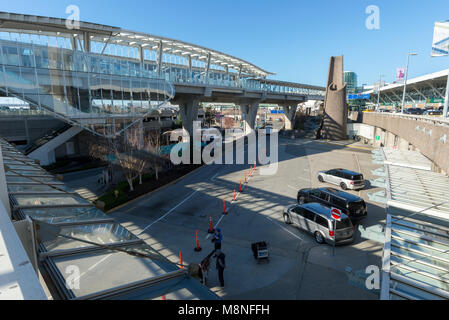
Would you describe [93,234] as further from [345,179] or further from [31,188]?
[345,179]

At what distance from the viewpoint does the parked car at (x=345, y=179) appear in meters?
17.4

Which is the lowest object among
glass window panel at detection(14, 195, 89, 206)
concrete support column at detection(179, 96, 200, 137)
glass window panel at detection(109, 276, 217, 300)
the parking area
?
the parking area

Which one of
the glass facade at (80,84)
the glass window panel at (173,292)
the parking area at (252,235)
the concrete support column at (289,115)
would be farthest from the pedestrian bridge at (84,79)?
the concrete support column at (289,115)

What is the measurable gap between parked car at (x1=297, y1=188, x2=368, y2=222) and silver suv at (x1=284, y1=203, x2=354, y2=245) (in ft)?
5.61

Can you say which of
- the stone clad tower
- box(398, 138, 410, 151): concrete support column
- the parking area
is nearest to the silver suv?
the parking area

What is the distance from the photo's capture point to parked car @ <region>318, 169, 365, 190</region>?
17.4 meters

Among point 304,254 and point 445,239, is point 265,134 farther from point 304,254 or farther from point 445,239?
point 445,239

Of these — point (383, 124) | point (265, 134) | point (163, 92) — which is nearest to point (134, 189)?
point (163, 92)

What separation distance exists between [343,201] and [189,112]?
79.9ft

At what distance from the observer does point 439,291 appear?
4.14 metres

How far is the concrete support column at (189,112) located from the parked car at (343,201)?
69.3 feet

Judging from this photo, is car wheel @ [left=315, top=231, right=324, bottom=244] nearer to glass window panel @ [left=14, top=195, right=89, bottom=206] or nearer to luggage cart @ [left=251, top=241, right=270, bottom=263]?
luggage cart @ [left=251, top=241, right=270, bottom=263]

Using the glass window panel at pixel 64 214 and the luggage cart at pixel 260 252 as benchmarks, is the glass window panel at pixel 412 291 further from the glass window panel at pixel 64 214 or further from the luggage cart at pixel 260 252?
the luggage cart at pixel 260 252

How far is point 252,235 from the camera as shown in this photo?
11.9 m
